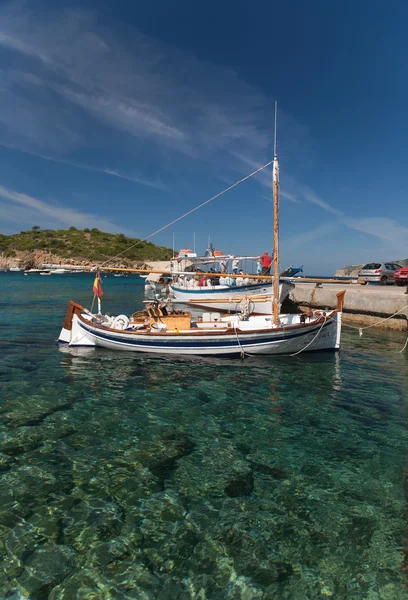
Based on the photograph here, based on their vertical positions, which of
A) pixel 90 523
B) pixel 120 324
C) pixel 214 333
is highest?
pixel 120 324

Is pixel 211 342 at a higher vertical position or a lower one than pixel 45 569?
higher

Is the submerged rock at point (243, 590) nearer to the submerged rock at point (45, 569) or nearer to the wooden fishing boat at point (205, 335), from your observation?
the submerged rock at point (45, 569)

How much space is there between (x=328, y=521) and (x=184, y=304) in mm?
35798

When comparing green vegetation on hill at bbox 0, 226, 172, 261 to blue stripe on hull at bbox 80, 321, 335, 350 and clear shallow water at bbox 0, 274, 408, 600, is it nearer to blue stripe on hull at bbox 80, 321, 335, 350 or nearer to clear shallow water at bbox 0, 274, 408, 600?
blue stripe on hull at bbox 80, 321, 335, 350

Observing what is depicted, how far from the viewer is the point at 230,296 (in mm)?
33094

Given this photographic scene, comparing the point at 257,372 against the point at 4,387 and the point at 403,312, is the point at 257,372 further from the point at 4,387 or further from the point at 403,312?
the point at 403,312

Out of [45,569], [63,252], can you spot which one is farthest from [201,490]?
[63,252]

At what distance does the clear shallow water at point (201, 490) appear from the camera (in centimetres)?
448

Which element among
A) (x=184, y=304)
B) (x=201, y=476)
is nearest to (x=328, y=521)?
(x=201, y=476)

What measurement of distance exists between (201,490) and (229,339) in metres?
9.76

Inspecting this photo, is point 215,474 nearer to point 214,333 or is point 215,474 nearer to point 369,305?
point 214,333

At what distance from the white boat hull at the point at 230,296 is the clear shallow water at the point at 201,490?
50.5 ft

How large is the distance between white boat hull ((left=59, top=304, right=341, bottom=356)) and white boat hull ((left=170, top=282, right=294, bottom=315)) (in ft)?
27.5

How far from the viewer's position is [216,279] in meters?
41.2
